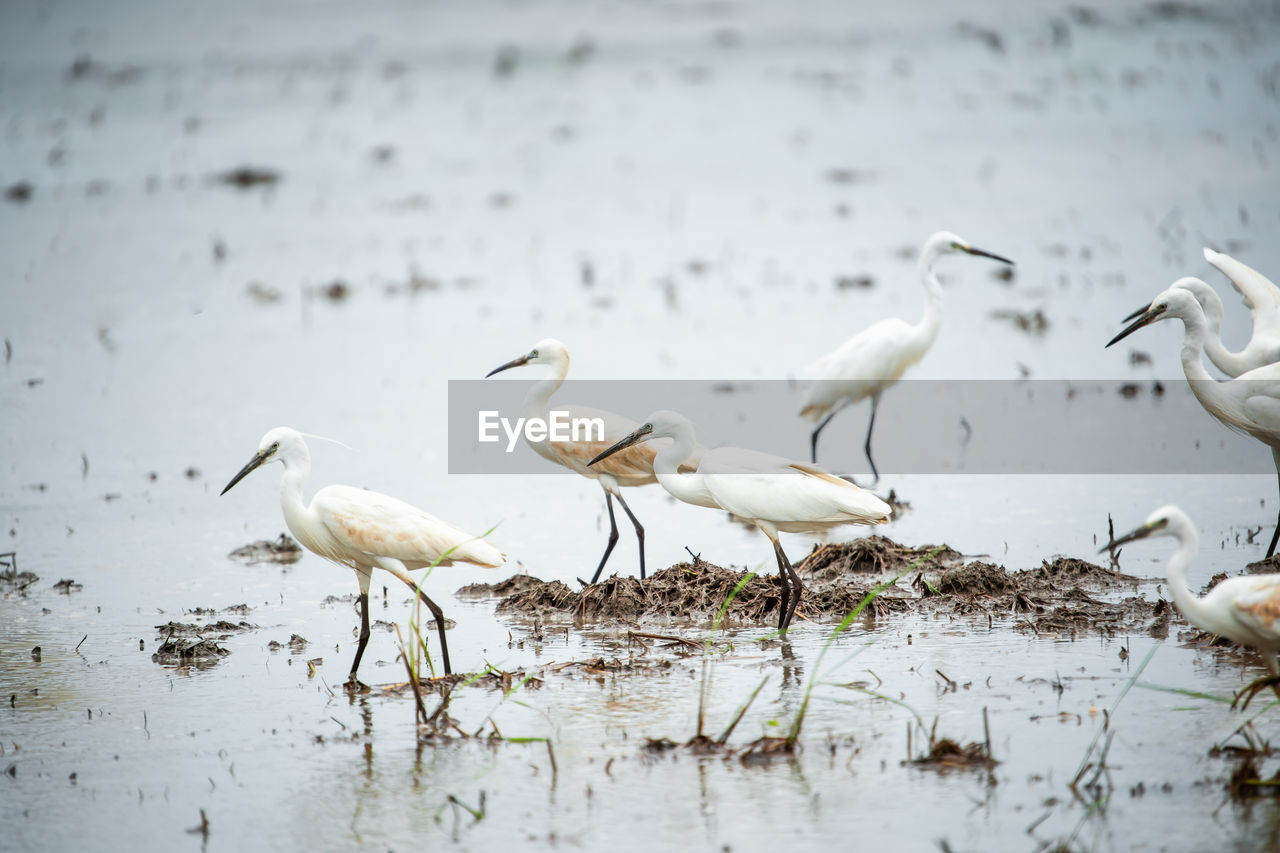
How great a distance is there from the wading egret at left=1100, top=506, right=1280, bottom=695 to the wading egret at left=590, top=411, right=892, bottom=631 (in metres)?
1.53

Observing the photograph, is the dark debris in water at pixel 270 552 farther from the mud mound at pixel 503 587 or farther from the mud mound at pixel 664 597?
the mud mound at pixel 664 597

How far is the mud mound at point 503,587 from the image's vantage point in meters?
6.90

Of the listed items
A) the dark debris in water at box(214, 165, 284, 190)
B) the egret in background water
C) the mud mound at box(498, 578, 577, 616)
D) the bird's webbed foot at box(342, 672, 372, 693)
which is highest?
the dark debris in water at box(214, 165, 284, 190)

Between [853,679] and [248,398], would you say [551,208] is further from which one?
[853,679]

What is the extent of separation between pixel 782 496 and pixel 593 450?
5.20 ft

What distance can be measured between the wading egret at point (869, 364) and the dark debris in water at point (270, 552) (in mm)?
3514

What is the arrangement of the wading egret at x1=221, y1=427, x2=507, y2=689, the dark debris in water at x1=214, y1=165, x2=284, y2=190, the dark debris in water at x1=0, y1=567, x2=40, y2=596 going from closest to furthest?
the wading egret at x1=221, y1=427, x2=507, y2=689 < the dark debris in water at x1=0, y1=567, x2=40, y2=596 < the dark debris in water at x1=214, y1=165, x2=284, y2=190

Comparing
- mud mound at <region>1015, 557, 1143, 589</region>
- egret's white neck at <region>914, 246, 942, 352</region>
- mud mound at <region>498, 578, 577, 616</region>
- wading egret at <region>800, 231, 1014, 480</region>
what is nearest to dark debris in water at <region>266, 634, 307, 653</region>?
mud mound at <region>498, 578, 577, 616</region>

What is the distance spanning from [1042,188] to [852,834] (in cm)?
1555

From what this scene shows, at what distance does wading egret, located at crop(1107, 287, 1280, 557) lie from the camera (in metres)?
6.28

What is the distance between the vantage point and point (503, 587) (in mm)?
7043

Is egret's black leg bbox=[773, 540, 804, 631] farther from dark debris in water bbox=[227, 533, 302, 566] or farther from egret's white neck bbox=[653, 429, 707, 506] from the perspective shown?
dark debris in water bbox=[227, 533, 302, 566]

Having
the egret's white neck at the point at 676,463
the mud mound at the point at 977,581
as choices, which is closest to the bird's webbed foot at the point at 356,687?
the egret's white neck at the point at 676,463

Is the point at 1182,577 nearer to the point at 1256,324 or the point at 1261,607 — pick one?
the point at 1261,607
